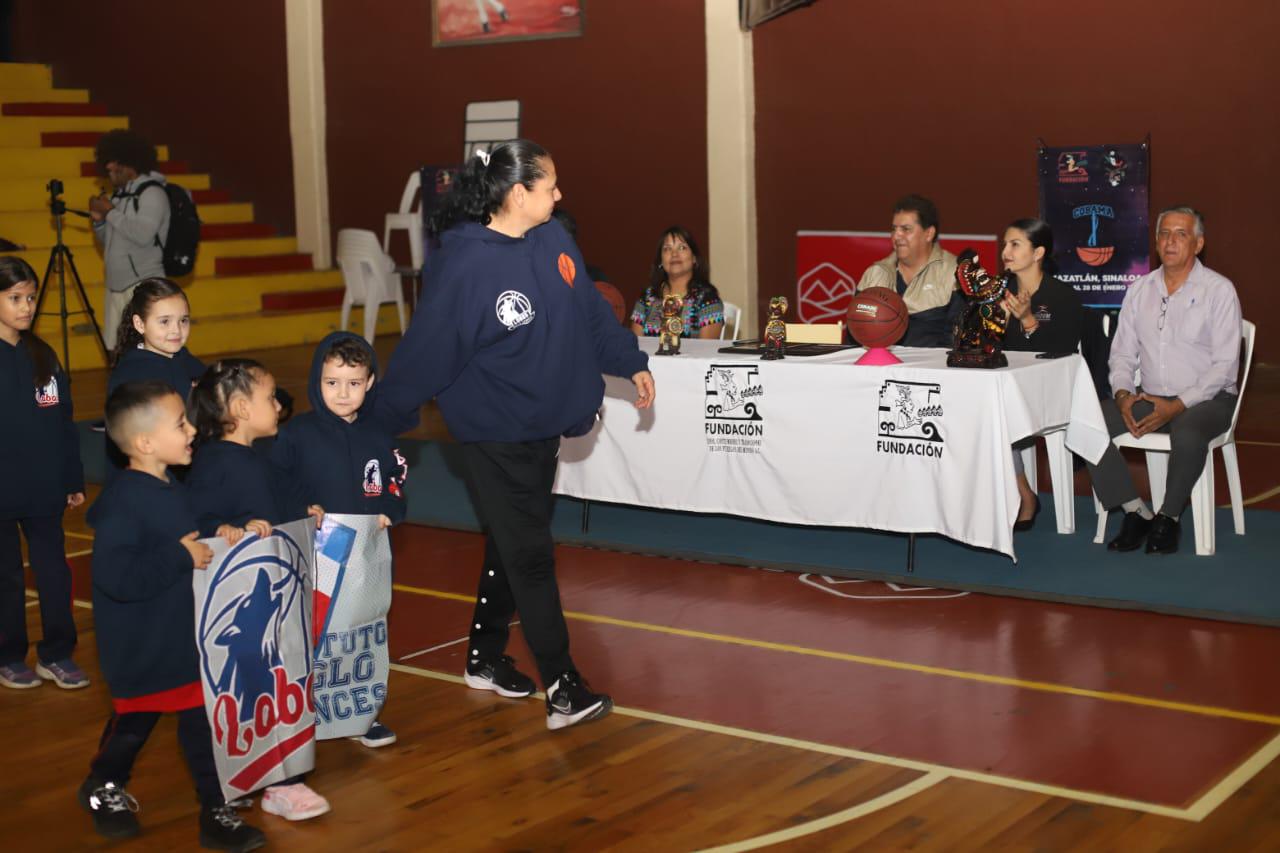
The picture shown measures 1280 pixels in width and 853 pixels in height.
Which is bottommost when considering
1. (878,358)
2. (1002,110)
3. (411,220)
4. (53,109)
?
(878,358)

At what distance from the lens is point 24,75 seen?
1642 centimetres

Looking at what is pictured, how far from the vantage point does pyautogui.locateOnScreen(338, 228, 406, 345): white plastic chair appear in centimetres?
1330

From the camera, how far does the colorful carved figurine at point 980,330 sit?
5695mm

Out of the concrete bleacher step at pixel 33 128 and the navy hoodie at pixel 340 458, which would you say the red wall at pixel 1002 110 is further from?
the navy hoodie at pixel 340 458

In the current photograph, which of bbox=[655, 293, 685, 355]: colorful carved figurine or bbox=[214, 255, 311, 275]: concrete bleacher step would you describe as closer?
bbox=[655, 293, 685, 355]: colorful carved figurine

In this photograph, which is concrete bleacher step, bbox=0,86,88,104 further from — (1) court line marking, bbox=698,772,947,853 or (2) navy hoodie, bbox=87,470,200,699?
(1) court line marking, bbox=698,772,947,853

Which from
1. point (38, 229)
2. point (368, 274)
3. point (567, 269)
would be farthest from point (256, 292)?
point (567, 269)

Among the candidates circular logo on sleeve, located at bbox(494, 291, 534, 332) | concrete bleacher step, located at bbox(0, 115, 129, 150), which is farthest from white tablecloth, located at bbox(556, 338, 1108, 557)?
concrete bleacher step, located at bbox(0, 115, 129, 150)

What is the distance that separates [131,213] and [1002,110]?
629cm

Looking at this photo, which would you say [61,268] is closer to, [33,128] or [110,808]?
[33,128]

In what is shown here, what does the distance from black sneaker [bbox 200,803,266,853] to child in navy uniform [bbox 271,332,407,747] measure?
2.69ft

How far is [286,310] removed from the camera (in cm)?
1431

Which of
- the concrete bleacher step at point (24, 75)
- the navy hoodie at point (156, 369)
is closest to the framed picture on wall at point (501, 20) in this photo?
the concrete bleacher step at point (24, 75)

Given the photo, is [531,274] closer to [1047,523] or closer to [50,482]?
[50,482]
